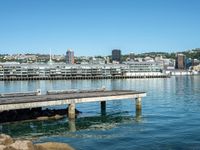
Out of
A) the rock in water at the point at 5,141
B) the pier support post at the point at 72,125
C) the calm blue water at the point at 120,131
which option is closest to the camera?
the rock in water at the point at 5,141

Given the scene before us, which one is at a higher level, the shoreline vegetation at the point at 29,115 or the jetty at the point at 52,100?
the jetty at the point at 52,100

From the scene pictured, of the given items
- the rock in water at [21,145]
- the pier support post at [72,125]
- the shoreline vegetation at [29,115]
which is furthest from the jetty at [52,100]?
the rock in water at [21,145]

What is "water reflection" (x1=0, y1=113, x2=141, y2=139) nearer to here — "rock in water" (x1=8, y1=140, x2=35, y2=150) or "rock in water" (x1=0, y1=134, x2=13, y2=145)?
"rock in water" (x1=0, y1=134, x2=13, y2=145)

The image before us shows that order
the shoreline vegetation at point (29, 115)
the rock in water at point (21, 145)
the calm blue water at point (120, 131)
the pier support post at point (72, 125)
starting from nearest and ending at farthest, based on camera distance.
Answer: the rock in water at point (21, 145) < the calm blue water at point (120, 131) < the pier support post at point (72, 125) < the shoreline vegetation at point (29, 115)

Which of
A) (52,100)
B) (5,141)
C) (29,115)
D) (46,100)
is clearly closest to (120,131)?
(52,100)

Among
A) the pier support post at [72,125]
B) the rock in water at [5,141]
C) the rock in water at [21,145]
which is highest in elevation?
the rock in water at [5,141]

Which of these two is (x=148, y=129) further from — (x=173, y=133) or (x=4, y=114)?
(x=4, y=114)

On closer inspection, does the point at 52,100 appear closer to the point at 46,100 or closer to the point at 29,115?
the point at 46,100

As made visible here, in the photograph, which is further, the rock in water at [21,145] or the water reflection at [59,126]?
the water reflection at [59,126]

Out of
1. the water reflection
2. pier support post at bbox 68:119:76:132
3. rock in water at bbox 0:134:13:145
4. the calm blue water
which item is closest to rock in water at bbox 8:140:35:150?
rock in water at bbox 0:134:13:145

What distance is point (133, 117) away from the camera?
6188 cm

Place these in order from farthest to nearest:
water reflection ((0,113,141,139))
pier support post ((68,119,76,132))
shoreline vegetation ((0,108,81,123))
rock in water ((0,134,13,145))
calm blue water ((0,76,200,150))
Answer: shoreline vegetation ((0,108,81,123)) < pier support post ((68,119,76,132)) < water reflection ((0,113,141,139)) < calm blue water ((0,76,200,150)) < rock in water ((0,134,13,145))

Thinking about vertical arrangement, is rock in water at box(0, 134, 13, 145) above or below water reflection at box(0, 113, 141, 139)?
above

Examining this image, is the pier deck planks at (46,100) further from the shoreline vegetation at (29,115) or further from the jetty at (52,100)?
the shoreline vegetation at (29,115)
